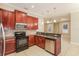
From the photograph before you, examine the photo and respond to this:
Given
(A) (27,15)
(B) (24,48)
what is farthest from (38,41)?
(A) (27,15)

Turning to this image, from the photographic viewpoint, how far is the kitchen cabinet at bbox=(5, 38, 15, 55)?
10.0ft

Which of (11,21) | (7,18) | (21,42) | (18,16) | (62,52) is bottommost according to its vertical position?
(62,52)

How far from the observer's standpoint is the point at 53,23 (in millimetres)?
2971

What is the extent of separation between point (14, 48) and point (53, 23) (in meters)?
1.95

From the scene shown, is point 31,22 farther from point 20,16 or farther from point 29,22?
point 20,16

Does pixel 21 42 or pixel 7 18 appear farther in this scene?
pixel 21 42

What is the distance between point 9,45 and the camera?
317cm

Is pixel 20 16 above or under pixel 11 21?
above

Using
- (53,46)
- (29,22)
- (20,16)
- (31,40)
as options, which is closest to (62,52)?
(53,46)

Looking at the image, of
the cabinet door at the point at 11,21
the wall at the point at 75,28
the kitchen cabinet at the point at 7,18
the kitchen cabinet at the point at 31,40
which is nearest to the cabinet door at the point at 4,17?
the kitchen cabinet at the point at 7,18

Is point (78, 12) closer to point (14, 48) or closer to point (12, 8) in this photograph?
point (12, 8)

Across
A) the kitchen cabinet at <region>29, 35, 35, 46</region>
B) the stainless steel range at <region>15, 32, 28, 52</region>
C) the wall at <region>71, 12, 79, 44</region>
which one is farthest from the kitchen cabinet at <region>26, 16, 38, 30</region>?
the wall at <region>71, 12, 79, 44</region>

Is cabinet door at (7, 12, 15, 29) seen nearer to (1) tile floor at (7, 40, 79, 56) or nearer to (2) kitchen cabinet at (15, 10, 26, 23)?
(2) kitchen cabinet at (15, 10, 26, 23)

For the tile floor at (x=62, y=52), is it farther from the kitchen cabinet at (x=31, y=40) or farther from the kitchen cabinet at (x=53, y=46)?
the kitchen cabinet at (x=31, y=40)
